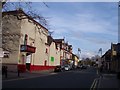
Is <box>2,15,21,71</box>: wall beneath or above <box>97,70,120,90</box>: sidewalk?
above

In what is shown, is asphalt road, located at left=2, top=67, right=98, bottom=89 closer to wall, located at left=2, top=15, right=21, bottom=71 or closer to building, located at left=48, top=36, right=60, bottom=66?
wall, located at left=2, top=15, right=21, bottom=71

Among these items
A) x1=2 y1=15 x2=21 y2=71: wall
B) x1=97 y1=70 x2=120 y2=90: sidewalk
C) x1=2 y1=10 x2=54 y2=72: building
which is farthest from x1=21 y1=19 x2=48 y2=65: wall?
x1=97 y1=70 x2=120 y2=90: sidewalk

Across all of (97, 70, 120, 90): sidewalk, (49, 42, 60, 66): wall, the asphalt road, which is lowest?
(97, 70, 120, 90): sidewalk

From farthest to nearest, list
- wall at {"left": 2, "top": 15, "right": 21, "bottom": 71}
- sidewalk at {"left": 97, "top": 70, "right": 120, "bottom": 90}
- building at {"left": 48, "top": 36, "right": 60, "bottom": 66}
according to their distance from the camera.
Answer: building at {"left": 48, "top": 36, "right": 60, "bottom": 66}, wall at {"left": 2, "top": 15, "right": 21, "bottom": 71}, sidewalk at {"left": 97, "top": 70, "right": 120, "bottom": 90}

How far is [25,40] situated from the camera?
192ft

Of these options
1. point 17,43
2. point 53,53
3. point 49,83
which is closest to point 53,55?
point 53,53

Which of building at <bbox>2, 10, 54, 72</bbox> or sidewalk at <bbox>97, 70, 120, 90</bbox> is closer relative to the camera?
sidewalk at <bbox>97, 70, 120, 90</bbox>

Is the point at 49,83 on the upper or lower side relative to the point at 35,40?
lower

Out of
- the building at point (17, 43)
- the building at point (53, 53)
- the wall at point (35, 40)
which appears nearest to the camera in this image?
the building at point (17, 43)

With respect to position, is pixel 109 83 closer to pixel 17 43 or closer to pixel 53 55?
pixel 17 43

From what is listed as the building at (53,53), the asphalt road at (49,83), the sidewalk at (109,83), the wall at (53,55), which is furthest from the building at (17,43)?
the wall at (53,55)

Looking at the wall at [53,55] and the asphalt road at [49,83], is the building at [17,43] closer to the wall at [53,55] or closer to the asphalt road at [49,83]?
the asphalt road at [49,83]

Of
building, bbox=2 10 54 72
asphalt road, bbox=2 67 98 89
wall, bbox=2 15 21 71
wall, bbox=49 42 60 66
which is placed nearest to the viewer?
asphalt road, bbox=2 67 98 89

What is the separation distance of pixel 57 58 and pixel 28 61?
3647cm
